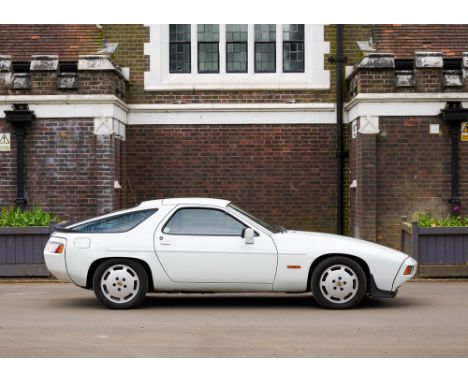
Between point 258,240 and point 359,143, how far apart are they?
5.84 m

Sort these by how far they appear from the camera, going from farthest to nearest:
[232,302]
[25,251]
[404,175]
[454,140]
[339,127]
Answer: [339,127]
[404,175]
[454,140]
[25,251]
[232,302]

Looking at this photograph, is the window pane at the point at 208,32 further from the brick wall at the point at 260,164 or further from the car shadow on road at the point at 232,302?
the car shadow on road at the point at 232,302

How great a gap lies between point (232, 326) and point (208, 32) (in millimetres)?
9490

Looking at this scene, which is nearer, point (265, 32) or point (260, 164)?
point (260, 164)

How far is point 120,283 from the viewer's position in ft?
30.2

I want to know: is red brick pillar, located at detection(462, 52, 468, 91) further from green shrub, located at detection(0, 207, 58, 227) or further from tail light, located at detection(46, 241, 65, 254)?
tail light, located at detection(46, 241, 65, 254)

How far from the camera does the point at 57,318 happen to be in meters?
8.74

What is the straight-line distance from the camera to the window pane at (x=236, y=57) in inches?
640

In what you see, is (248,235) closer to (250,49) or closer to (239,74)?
(239,74)

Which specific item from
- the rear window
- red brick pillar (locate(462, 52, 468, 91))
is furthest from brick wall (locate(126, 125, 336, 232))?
the rear window

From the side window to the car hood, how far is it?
537 millimetres

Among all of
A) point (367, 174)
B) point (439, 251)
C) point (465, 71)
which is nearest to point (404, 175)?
point (367, 174)

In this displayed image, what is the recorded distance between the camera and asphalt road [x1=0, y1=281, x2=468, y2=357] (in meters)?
6.90

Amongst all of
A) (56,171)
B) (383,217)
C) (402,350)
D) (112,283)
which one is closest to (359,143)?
(383,217)
